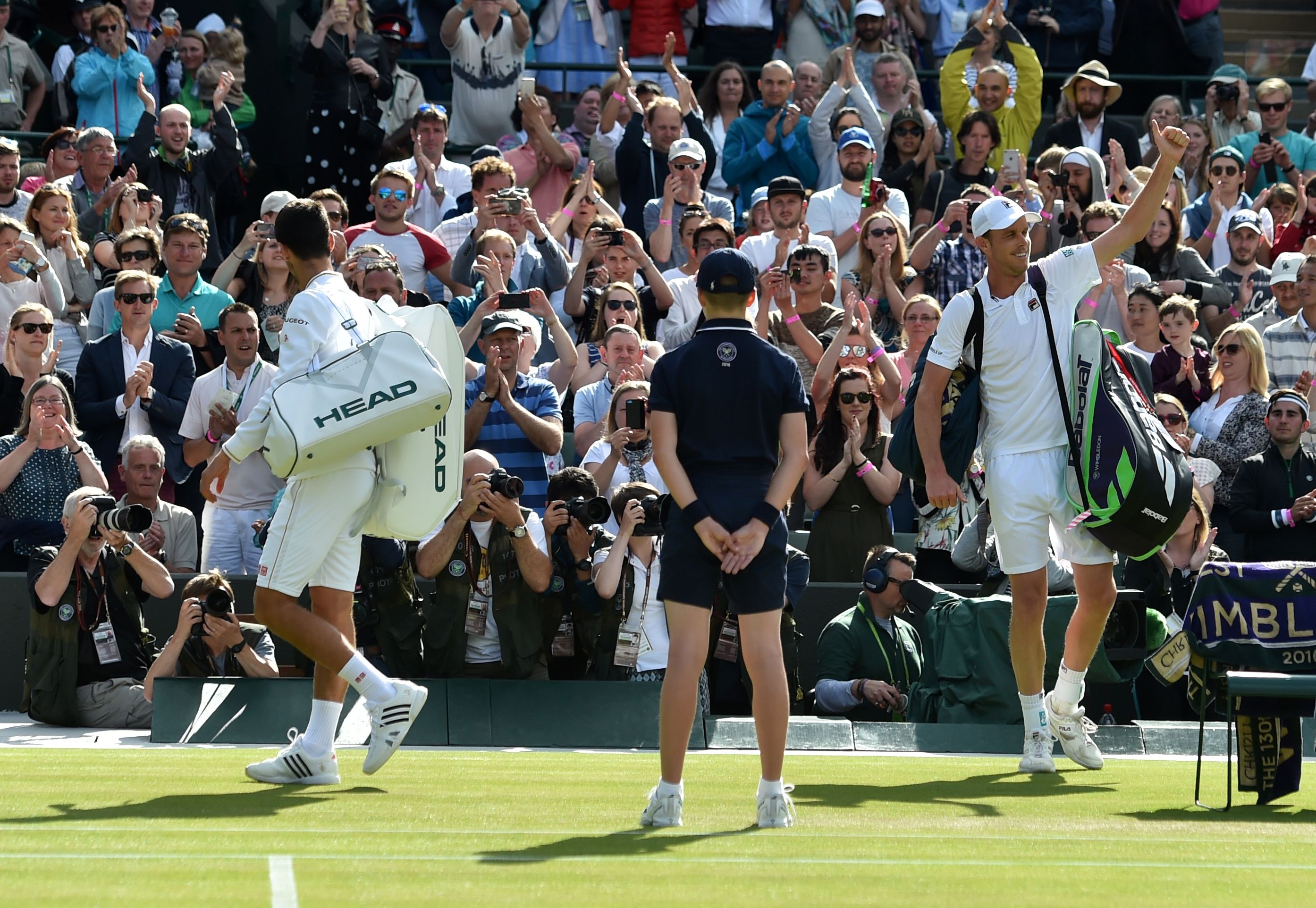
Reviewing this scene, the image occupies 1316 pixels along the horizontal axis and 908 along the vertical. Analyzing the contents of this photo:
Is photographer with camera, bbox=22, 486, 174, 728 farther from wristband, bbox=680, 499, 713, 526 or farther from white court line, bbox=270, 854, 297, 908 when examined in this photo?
white court line, bbox=270, 854, 297, 908

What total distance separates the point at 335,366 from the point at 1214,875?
3309mm

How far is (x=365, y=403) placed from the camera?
6.24 metres

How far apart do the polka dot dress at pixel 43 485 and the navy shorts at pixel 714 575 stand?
555 cm

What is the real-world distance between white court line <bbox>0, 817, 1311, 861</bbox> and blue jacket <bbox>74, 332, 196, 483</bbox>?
576 cm

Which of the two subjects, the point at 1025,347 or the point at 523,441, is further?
the point at 523,441

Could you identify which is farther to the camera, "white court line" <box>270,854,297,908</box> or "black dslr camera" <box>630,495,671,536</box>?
"black dslr camera" <box>630,495,671,536</box>

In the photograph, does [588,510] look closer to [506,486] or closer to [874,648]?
[506,486]

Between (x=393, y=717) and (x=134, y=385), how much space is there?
5.20 meters

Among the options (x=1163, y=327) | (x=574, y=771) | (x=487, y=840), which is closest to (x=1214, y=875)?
(x=487, y=840)

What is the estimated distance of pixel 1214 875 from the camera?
475 cm

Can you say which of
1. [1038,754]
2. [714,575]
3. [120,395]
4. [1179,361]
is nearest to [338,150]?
[120,395]

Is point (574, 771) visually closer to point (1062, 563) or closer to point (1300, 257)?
point (1062, 563)

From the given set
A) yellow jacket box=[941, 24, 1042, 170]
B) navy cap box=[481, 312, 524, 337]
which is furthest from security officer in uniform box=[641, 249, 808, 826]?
yellow jacket box=[941, 24, 1042, 170]

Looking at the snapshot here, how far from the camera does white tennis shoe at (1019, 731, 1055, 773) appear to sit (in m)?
7.26
